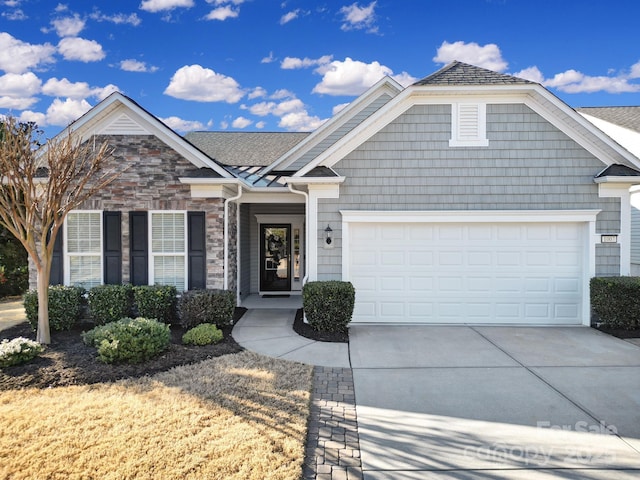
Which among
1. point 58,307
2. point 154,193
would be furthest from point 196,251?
point 58,307

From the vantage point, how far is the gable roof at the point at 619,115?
1605cm

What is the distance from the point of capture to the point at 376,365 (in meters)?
6.18

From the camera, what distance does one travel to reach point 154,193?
9.03 metres

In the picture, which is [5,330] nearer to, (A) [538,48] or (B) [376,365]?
(B) [376,365]

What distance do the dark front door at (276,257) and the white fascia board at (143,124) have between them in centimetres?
439

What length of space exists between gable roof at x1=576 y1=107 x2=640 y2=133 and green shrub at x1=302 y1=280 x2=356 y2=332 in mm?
14554

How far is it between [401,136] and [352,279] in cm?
328

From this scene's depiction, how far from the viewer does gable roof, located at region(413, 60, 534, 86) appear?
27.6 ft

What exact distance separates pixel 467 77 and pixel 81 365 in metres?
8.92

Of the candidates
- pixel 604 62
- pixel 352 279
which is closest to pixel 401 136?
pixel 352 279

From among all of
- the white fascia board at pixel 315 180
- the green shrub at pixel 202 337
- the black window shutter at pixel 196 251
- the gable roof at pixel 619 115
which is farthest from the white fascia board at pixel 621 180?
the gable roof at pixel 619 115

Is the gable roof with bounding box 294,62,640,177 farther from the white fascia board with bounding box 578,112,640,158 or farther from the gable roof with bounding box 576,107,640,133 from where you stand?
the gable roof with bounding box 576,107,640,133

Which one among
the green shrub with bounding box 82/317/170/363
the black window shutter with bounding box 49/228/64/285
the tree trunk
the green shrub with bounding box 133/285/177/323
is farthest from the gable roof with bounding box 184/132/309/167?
the green shrub with bounding box 82/317/170/363

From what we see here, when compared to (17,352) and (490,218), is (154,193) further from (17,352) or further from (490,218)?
(490,218)
